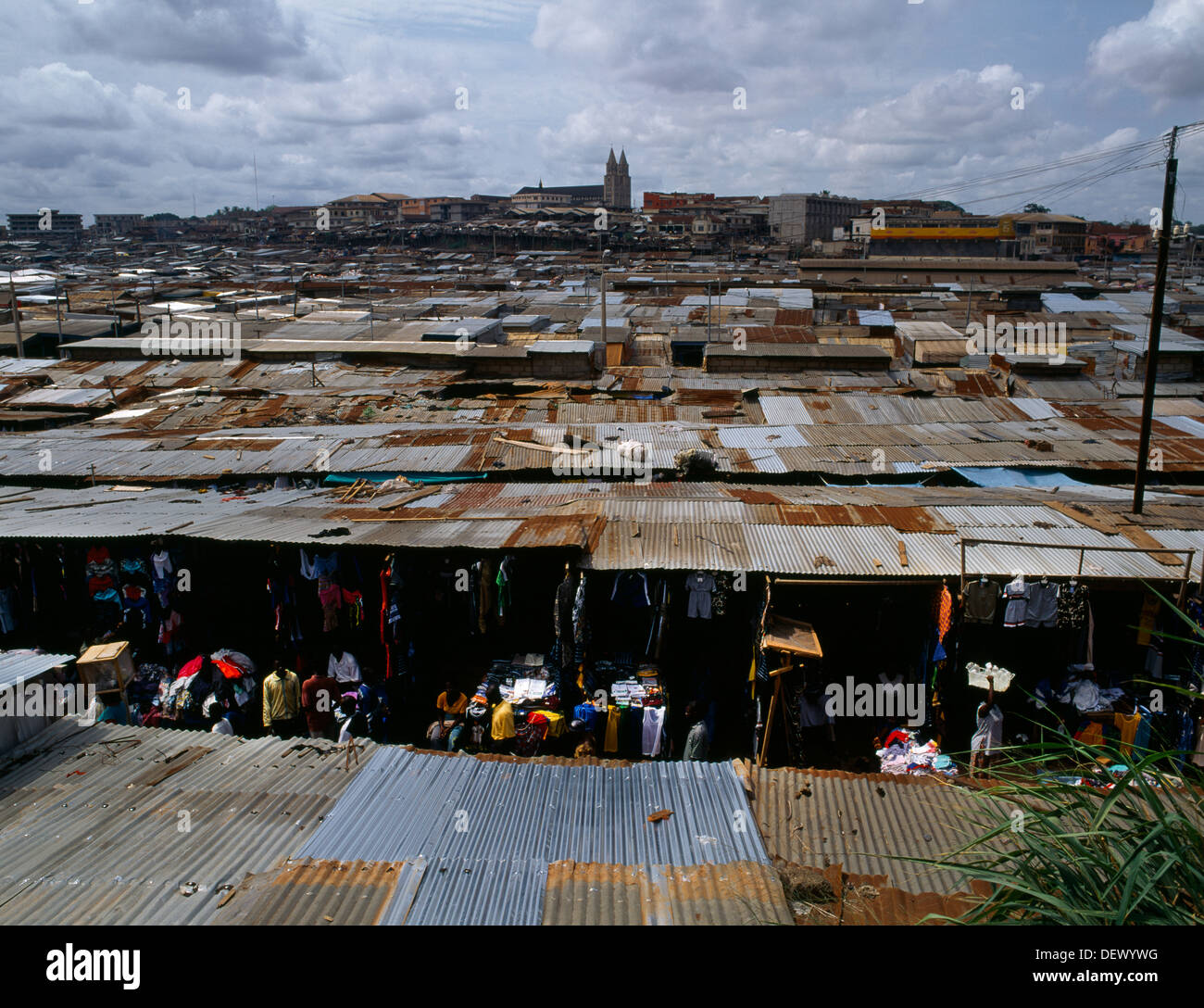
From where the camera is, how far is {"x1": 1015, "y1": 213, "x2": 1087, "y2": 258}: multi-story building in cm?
9462

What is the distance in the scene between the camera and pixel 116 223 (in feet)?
516

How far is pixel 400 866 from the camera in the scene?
5.26 metres

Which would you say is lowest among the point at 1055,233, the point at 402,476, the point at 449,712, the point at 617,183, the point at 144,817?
the point at 449,712

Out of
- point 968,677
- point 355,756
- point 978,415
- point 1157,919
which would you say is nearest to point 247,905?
point 355,756

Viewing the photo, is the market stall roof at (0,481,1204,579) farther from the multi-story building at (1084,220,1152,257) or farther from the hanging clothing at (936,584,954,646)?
the multi-story building at (1084,220,1152,257)

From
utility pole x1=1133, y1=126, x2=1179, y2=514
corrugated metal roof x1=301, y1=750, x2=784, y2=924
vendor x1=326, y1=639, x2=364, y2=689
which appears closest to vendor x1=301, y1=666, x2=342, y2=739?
vendor x1=326, y1=639, x2=364, y2=689

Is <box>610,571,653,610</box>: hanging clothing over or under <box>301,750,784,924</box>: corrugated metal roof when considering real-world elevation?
over

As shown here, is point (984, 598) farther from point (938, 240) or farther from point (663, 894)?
point (938, 240)

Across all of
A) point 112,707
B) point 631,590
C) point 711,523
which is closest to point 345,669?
point 112,707

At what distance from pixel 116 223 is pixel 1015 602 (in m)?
187

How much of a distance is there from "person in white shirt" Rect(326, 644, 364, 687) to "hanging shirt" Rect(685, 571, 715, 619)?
177 inches

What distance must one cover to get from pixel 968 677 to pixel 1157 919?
601 centimetres

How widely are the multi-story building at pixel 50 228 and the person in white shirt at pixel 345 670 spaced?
149853mm
